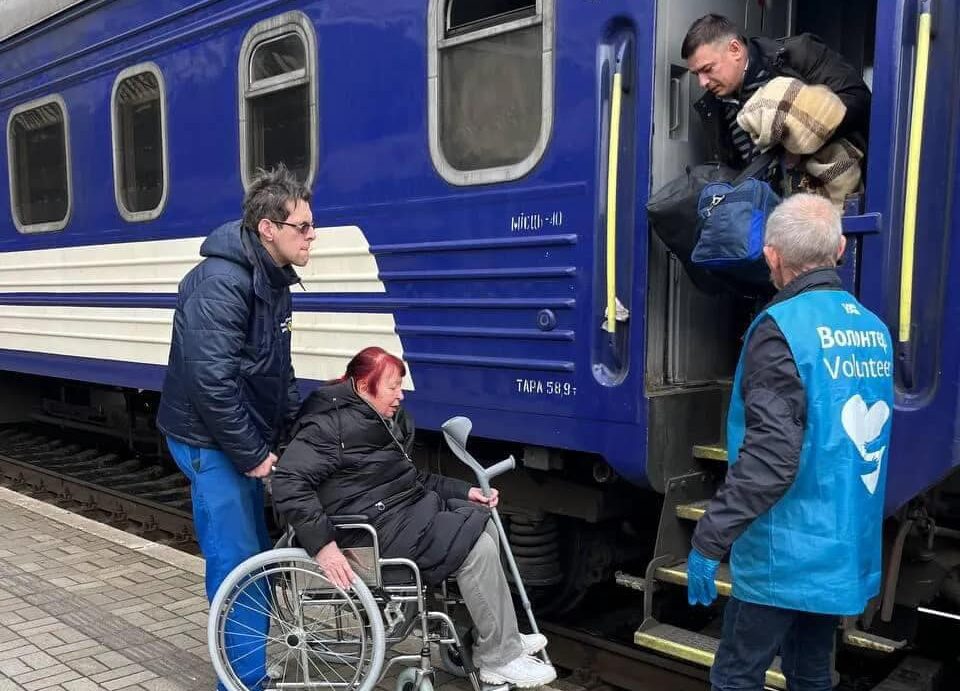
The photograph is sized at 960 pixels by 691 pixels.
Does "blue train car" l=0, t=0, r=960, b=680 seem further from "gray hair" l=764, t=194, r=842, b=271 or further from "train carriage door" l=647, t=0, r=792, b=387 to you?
"gray hair" l=764, t=194, r=842, b=271

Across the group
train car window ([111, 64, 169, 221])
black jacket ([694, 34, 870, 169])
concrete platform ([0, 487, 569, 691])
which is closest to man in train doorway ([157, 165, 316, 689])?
concrete platform ([0, 487, 569, 691])

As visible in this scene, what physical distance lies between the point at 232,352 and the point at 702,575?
159cm

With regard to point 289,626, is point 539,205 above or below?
above

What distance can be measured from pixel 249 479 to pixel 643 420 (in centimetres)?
139

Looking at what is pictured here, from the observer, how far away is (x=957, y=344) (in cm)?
285

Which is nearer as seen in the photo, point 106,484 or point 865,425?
point 865,425

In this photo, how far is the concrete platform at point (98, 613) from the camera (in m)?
3.71

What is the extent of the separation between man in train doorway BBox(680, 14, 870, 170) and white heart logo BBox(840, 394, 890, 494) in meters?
1.08

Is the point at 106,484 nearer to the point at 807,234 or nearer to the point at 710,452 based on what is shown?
the point at 710,452

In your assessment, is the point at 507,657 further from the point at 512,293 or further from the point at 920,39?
the point at 920,39

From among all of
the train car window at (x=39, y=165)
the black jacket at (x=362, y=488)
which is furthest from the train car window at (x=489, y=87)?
the train car window at (x=39, y=165)

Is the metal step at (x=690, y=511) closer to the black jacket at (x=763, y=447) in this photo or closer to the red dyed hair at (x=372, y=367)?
the black jacket at (x=763, y=447)

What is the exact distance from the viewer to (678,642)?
324cm

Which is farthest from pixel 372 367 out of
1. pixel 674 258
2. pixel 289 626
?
pixel 674 258
